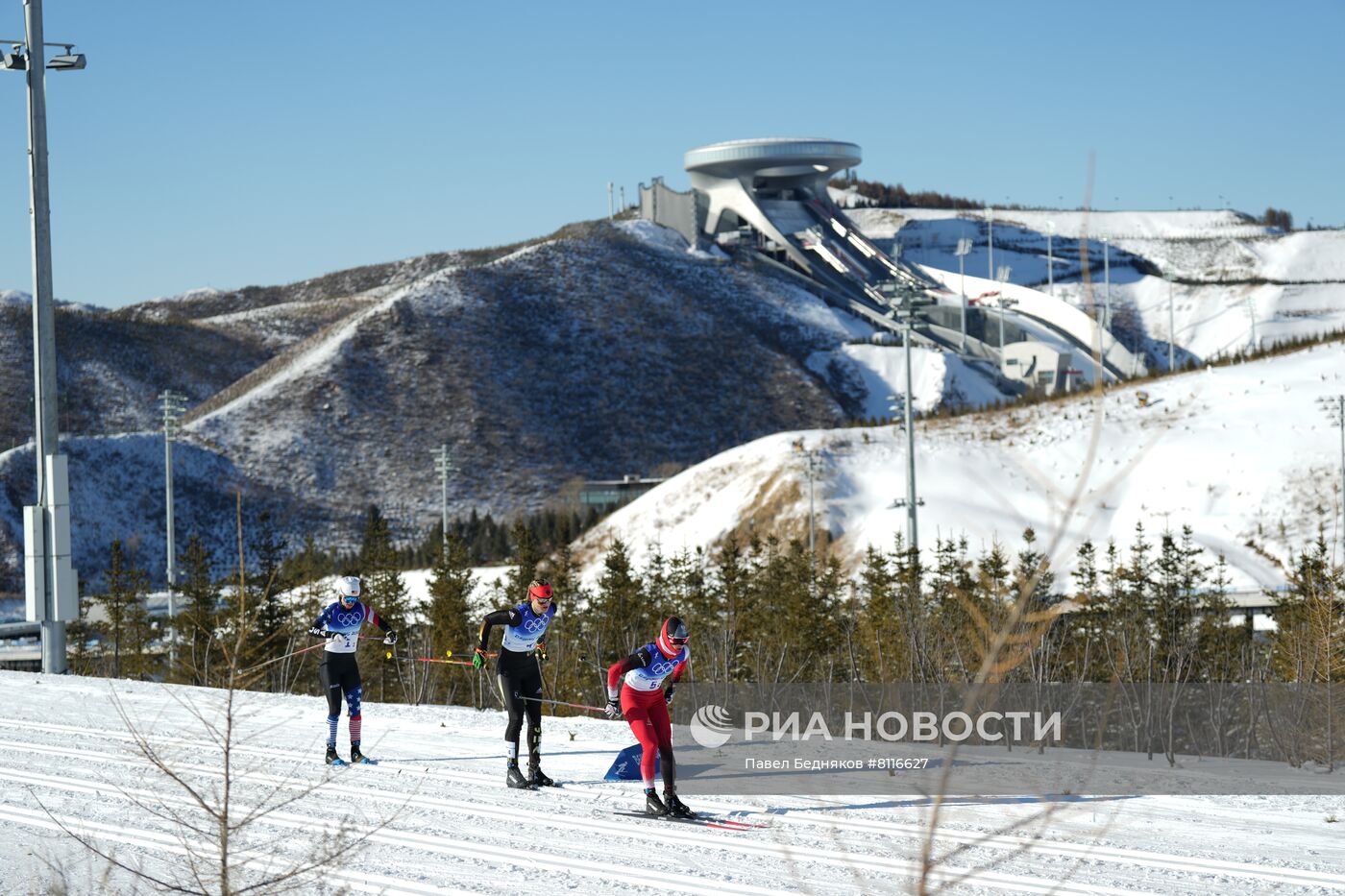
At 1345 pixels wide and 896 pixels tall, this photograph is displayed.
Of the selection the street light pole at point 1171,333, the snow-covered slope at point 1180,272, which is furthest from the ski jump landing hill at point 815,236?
the snow-covered slope at point 1180,272

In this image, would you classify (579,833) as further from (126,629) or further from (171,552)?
(171,552)

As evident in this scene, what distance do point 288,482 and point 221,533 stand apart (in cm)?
998

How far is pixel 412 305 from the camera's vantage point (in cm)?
11775

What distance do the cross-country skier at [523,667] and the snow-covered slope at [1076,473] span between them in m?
38.0

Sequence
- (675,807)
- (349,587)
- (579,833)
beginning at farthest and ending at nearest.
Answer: (349,587) < (675,807) < (579,833)

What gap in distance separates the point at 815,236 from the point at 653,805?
449ft

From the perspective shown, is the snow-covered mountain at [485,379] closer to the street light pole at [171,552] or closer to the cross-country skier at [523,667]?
the street light pole at [171,552]

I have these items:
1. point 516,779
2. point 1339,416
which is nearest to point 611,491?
point 1339,416

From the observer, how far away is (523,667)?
41.5 ft

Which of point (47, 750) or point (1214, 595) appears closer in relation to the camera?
point (47, 750)

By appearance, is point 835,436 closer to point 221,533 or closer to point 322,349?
point 221,533

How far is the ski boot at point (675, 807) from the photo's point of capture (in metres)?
11.0

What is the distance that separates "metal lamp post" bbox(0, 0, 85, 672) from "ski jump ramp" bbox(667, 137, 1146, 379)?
11818 centimetres

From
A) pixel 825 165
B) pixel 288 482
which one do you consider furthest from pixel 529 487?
pixel 825 165
